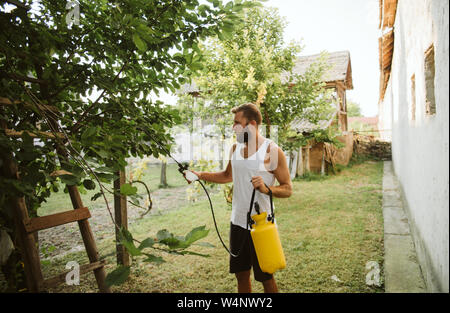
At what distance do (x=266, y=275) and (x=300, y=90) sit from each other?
492cm

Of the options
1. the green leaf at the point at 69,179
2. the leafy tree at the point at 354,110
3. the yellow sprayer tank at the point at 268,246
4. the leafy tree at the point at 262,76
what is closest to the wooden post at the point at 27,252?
the green leaf at the point at 69,179

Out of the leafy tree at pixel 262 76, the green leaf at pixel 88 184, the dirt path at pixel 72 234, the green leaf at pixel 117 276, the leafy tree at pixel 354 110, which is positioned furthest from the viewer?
the leafy tree at pixel 354 110

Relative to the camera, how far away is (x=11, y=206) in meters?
1.70

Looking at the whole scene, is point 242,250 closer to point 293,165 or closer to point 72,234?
point 72,234

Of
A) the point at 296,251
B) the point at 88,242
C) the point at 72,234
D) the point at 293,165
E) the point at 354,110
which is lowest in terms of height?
the point at 296,251

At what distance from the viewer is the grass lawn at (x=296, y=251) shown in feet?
10.6

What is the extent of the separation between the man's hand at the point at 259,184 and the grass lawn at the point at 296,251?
1.50m

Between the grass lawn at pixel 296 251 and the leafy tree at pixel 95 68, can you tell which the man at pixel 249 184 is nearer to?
the leafy tree at pixel 95 68

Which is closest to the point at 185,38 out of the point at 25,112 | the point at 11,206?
the point at 25,112

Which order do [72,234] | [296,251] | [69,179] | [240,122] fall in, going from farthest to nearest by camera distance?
[72,234] → [296,251] → [240,122] → [69,179]

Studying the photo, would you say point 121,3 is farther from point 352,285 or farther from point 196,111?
point 196,111

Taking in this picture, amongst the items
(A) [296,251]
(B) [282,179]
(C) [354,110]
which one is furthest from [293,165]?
(C) [354,110]

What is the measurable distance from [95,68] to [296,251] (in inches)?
140

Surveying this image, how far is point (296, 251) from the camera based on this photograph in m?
4.09
